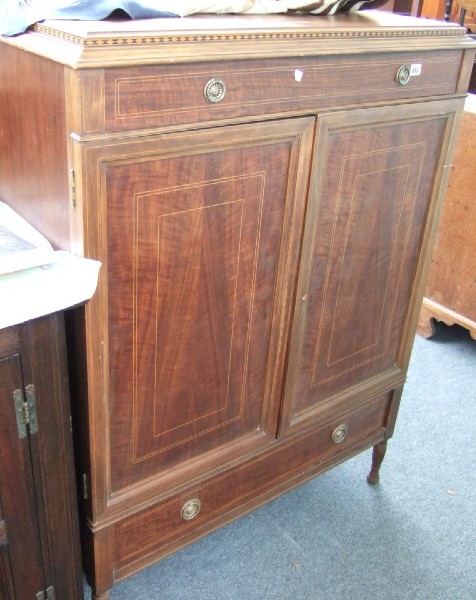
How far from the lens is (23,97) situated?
854 millimetres

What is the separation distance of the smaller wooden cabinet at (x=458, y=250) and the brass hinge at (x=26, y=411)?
1.52 meters

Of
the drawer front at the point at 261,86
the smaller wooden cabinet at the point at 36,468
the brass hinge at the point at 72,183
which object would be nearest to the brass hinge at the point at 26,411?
the smaller wooden cabinet at the point at 36,468

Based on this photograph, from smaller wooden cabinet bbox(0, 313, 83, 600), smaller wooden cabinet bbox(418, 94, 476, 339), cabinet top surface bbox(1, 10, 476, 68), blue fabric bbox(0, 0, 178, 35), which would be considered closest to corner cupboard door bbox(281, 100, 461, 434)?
cabinet top surface bbox(1, 10, 476, 68)

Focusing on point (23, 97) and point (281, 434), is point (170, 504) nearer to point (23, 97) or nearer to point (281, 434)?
point (281, 434)

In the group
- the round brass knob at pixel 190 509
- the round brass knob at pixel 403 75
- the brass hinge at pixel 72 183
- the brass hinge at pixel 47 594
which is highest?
the round brass knob at pixel 403 75

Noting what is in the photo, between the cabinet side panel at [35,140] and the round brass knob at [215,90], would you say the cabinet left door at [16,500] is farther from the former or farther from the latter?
the round brass knob at [215,90]

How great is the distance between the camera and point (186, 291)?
3.14ft

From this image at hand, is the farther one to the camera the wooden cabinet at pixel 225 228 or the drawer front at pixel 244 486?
the drawer front at pixel 244 486

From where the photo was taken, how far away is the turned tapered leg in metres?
→ 1.54

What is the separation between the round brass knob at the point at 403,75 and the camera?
41.8 inches

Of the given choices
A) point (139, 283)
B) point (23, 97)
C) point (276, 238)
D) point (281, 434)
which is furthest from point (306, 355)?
point (23, 97)

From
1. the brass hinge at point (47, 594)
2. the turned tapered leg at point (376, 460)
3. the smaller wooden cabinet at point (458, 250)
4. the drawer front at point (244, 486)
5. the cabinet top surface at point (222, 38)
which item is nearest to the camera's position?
the cabinet top surface at point (222, 38)

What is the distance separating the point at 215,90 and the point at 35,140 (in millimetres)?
244

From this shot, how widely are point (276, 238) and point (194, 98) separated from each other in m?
0.28
